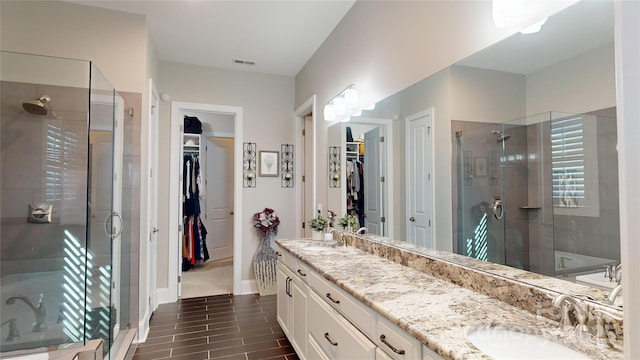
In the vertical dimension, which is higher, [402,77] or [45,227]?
[402,77]

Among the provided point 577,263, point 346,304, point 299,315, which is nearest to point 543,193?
point 577,263

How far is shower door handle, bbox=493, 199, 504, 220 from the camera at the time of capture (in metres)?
1.40

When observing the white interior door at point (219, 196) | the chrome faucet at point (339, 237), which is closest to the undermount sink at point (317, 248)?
the chrome faucet at point (339, 237)

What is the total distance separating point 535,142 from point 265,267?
3493 mm

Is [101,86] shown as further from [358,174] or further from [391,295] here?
[391,295]

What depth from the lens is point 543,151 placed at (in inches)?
47.4

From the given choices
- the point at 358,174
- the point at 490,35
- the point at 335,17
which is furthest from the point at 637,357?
the point at 335,17

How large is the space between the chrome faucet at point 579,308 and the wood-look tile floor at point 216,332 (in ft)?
6.75

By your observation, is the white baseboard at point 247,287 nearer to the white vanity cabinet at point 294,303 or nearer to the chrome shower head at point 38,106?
the white vanity cabinet at point 294,303

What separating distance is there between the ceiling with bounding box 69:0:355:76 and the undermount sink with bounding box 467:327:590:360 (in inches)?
105

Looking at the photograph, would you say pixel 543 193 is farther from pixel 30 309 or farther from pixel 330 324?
pixel 30 309

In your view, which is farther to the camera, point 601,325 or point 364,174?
point 364,174

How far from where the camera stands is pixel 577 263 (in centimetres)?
113

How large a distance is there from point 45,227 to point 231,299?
205cm
